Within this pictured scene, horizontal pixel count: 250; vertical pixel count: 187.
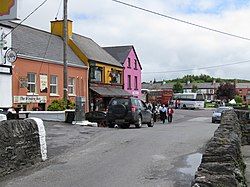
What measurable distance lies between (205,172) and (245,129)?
12078 millimetres

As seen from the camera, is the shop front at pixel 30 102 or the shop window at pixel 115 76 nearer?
the shop front at pixel 30 102

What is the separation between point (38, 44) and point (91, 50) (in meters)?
11.2

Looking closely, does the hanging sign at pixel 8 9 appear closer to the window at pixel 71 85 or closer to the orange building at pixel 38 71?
the orange building at pixel 38 71

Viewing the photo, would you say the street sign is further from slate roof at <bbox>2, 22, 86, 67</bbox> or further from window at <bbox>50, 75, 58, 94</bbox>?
window at <bbox>50, 75, 58, 94</bbox>

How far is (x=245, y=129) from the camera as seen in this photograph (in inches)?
675

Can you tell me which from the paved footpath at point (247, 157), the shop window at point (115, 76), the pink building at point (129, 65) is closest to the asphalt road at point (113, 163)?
the paved footpath at point (247, 157)

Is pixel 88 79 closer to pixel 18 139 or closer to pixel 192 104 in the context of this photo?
pixel 18 139

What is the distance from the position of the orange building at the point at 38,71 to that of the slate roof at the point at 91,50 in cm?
339

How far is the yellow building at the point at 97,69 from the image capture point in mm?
39969

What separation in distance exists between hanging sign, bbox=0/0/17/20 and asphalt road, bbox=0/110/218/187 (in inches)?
163

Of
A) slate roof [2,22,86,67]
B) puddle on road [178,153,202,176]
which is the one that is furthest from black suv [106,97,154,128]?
puddle on road [178,153,202,176]

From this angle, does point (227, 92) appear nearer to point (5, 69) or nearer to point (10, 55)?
point (5, 69)

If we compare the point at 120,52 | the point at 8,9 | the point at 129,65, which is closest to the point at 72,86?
the point at 129,65

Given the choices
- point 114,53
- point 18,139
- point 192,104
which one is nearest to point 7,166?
point 18,139
